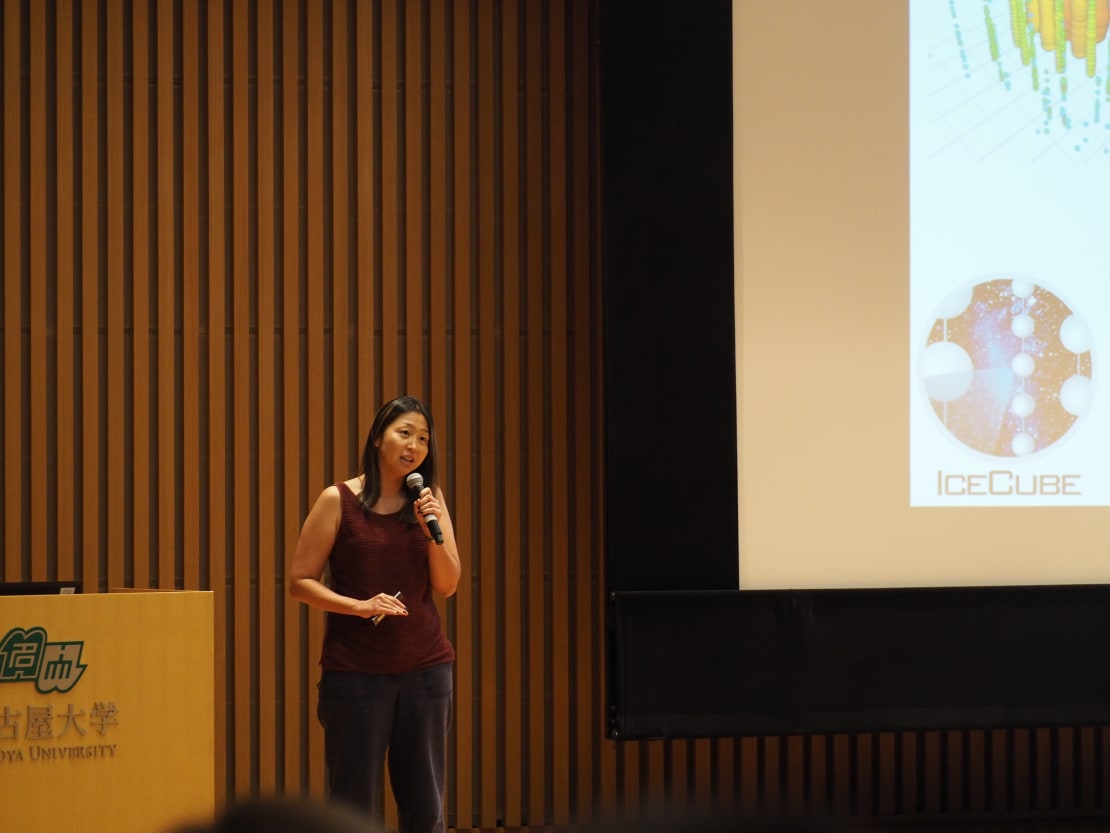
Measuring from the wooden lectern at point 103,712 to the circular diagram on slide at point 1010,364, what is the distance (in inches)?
96.5

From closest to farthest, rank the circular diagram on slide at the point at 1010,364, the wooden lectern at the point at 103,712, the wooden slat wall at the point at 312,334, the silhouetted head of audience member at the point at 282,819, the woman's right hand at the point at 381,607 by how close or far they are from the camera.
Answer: the silhouetted head of audience member at the point at 282,819, the wooden lectern at the point at 103,712, the woman's right hand at the point at 381,607, the circular diagram on slide at the point at 1010,364, the wooden slat wall at the point at 312,334

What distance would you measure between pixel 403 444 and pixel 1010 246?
7.09 feet

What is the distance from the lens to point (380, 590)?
3.12 meters

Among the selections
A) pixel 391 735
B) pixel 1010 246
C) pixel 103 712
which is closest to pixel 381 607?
pixel 391 735

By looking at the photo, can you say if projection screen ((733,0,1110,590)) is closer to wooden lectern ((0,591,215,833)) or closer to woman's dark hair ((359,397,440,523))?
woman's dark hair ((359,397,440,523))

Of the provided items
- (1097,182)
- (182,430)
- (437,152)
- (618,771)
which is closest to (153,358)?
(182,430)

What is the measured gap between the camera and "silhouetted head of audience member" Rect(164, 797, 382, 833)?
59 centimetres

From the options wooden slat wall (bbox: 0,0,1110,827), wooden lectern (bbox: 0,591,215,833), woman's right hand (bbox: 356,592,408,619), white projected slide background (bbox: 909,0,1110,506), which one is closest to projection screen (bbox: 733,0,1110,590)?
white projected slide background (bbox: 909,0,1110,506)

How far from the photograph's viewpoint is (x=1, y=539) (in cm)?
448

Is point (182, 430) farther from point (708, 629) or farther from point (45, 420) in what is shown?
point (708, 629)

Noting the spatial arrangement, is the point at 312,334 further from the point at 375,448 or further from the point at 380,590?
the point at 380,590

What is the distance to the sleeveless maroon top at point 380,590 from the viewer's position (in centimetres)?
307

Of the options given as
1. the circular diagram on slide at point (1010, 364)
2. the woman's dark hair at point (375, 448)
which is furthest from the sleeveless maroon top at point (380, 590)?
the circular diagram on slide at point (1010, 364)

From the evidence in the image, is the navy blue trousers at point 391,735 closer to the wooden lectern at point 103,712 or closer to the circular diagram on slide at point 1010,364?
the wooden lectern at point 103,712
